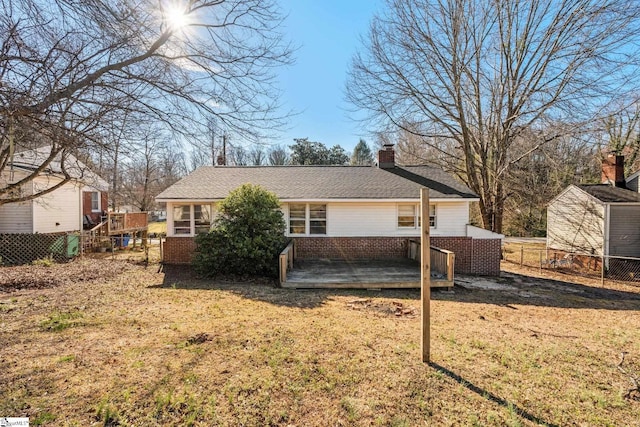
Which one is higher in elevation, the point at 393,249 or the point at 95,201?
the point at 95,201

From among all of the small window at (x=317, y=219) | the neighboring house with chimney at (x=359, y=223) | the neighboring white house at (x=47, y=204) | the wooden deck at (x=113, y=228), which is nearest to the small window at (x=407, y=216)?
the neighboring house with chimney at (x=359, y=223)

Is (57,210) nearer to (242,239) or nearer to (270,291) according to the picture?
(242,239)

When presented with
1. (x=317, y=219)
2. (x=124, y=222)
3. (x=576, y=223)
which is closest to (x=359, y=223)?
(x=317, y=219)

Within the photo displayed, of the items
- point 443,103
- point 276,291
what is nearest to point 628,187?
point 443,103

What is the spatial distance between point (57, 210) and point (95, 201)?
457cm

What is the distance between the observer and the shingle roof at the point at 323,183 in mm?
12484

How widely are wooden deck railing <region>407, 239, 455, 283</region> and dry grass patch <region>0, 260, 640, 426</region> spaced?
67.2 inches

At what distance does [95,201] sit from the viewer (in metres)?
20.5

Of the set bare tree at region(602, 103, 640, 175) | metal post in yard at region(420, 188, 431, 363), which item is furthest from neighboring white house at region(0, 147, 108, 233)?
bare tree at region(602, 103, 640, 175)

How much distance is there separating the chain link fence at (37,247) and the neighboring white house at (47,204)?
63 cm

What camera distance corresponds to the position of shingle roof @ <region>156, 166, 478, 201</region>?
41.0 ft

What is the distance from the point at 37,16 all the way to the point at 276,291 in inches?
291

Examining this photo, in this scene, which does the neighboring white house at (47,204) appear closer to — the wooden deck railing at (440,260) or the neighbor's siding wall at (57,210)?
the neighbor's siding wall at (57,210)

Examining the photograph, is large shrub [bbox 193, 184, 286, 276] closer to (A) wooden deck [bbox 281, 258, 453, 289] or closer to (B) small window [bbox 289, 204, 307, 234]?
(A) wooden deck [bbox 281, 258, 453, 289]
